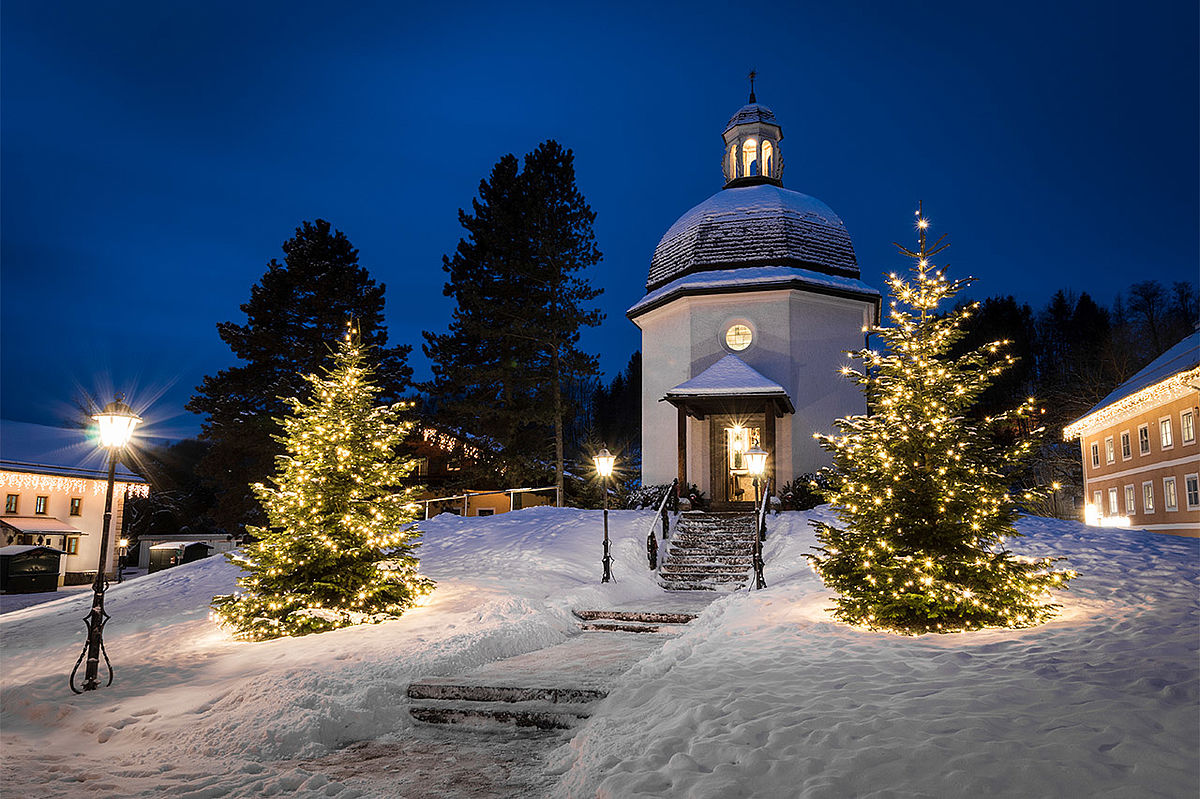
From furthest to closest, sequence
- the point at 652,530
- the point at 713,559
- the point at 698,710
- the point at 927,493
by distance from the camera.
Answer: the point at 652,530, the point at 713,559, the point at 927,493, the point at 698,710

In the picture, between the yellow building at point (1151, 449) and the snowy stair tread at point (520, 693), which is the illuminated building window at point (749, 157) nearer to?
the yellow building at point (1151, 449)

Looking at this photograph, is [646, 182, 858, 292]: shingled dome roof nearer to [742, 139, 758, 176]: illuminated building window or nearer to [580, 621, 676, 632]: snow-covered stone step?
[742, 139, 758, 176]: illuminated building window

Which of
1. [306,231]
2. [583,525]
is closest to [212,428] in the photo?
[306,231]

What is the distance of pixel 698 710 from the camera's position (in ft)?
20.0

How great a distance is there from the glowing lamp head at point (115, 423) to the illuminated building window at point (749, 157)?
81.5 feet

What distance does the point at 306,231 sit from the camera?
33.7 metres

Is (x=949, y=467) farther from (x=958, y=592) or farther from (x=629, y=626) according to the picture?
(x=629, y=626)

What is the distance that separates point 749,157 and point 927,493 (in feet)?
74.2

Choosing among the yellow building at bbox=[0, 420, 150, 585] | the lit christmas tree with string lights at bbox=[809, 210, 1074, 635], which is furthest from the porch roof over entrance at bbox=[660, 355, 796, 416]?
the yellow building at bbox=[0, 420, 150, 585]

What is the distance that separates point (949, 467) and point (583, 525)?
11.3 m

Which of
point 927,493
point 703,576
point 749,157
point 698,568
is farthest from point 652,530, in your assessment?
point 749,157

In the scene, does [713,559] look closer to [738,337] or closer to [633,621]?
[633,621]

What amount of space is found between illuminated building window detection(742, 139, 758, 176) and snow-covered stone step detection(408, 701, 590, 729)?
2603 cm

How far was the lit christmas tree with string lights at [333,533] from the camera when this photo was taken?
36.8 feet
